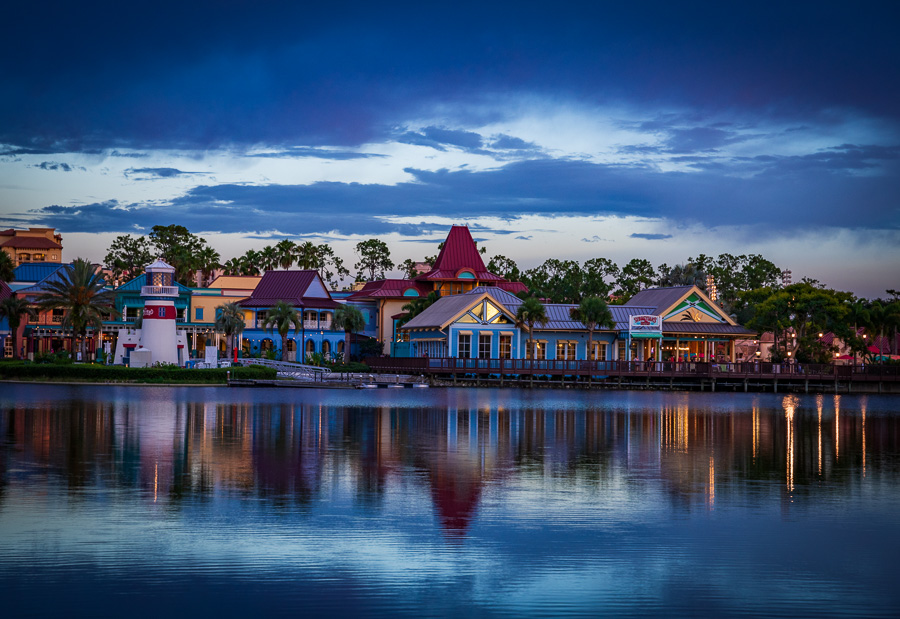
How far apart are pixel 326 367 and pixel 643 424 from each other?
1605 inches

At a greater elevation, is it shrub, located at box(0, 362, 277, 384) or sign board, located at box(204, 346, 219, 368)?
sign board, located at box(204, 346, 219, 368)

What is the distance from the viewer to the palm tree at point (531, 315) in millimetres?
72375

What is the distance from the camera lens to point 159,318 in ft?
225

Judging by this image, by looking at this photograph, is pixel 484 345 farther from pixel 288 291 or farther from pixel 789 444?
pixel 789 444

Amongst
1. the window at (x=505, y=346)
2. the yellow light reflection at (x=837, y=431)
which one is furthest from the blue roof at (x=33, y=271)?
the yellow light reflection at (x=837, y=431)

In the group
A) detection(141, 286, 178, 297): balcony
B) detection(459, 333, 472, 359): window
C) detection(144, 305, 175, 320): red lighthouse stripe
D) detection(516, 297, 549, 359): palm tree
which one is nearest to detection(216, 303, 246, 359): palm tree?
detection(144, 305, 175, 320): red lighthouse stripe

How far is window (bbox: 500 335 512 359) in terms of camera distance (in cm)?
7700

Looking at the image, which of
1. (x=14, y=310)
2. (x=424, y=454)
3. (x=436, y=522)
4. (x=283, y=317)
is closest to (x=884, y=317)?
(x=283, y=317)

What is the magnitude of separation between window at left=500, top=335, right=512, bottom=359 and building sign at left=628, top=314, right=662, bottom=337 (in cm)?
932

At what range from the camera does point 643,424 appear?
37.9m

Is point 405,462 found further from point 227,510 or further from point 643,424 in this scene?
point 643,424

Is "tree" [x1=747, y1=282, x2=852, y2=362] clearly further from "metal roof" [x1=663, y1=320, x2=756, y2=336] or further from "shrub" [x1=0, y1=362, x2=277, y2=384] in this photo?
"shrub" [x1=0, y1=362, x2=277, y2=384]

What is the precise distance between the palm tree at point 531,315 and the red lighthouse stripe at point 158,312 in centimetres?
2509

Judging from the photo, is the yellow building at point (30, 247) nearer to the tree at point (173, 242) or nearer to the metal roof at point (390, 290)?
the tree at point (173, 242)
